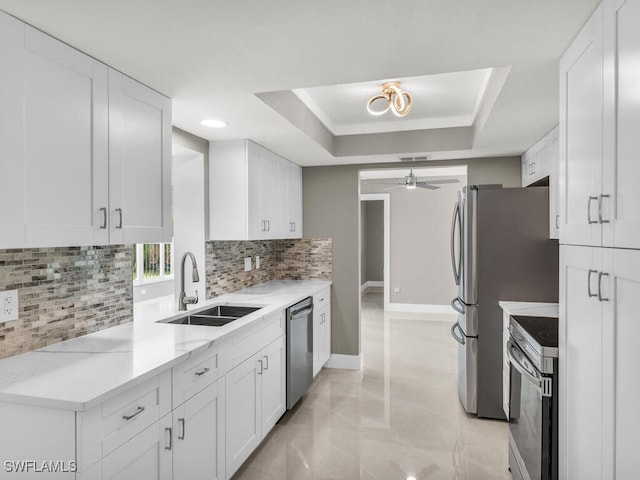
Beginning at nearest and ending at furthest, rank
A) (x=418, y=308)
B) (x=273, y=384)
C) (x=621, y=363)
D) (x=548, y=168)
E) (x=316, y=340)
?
(x=621, y=363) < (x=273, y=384) < (x=548, y=168) < (x=316, y=340) < (x=418, y=308)

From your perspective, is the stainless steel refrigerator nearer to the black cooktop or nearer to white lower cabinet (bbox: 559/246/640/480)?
the black cooktop

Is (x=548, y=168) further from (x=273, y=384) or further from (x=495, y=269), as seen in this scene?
(x=273, y=384)

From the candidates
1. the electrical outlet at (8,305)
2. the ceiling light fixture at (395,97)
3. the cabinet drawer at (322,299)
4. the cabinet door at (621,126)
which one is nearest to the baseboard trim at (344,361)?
the cabinet drawer at (322,299)

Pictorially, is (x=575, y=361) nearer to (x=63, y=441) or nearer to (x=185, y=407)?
(x=185, y=407)

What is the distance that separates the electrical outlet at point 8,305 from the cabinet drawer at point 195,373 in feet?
2.26

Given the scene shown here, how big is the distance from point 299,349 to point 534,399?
182cm

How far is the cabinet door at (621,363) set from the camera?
106 cm

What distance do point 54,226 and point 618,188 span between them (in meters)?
1.90

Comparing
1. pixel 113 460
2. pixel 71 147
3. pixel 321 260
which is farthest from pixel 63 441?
pixel 321 260

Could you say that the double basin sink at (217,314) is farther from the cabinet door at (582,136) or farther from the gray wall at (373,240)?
the gray wall at (373,240)

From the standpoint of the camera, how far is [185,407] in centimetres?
179

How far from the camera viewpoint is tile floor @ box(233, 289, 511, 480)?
8.02 feet

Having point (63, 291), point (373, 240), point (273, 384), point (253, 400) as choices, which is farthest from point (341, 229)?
point (373, 240)

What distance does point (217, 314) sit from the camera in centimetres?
300
